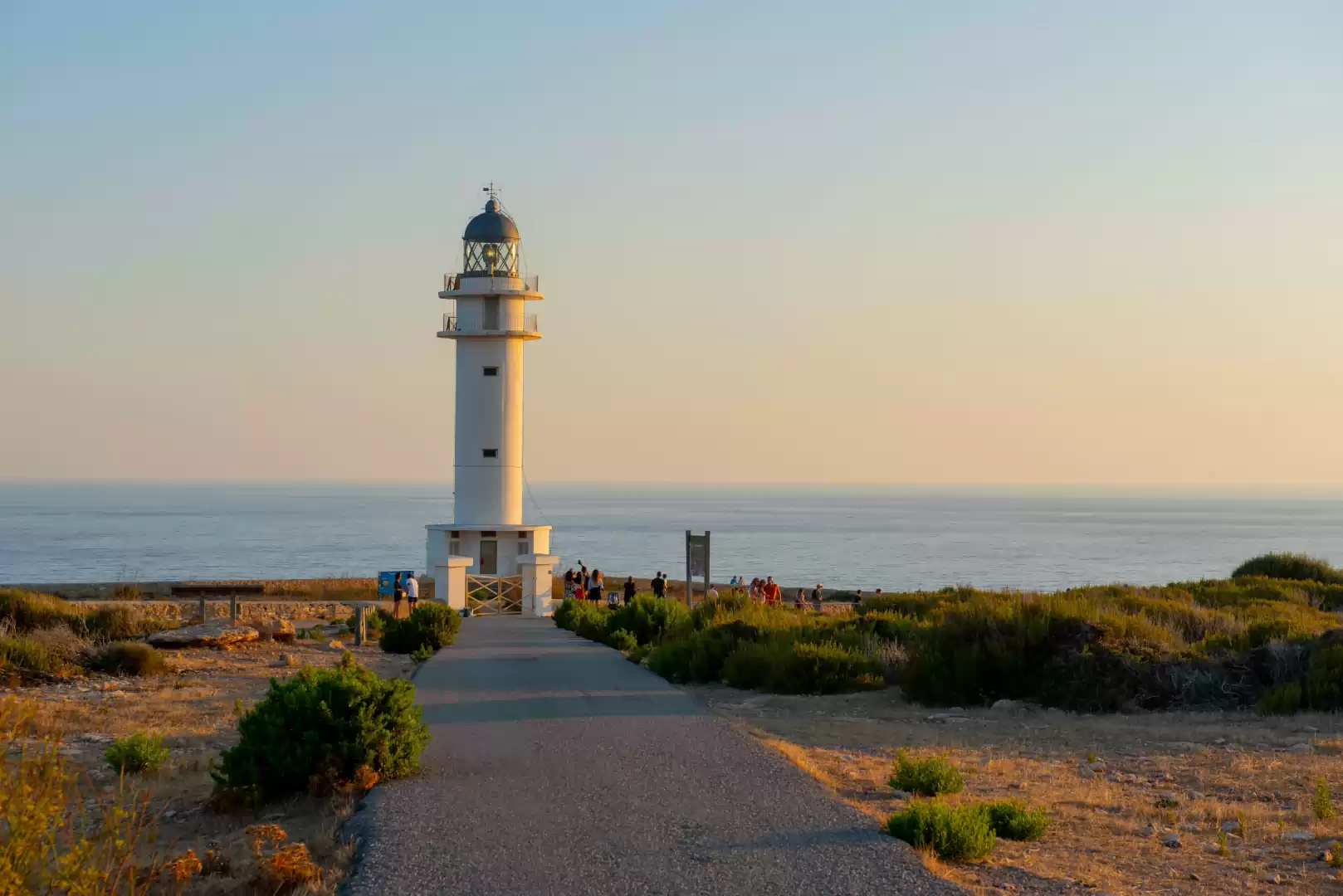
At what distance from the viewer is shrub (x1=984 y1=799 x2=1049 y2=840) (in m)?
7.84

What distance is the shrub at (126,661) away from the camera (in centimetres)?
1791

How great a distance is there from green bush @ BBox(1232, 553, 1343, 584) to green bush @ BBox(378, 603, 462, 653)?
17.1 m

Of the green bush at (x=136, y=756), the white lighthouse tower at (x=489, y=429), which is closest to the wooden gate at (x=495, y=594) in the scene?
the white lighthouse tower at (x=489, y=429)

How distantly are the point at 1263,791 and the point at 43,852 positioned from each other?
824 centimetres

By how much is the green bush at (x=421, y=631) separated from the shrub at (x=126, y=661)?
4252 mm

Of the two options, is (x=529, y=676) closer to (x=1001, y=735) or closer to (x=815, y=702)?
(x=815, y=702)

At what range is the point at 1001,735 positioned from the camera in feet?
41.8

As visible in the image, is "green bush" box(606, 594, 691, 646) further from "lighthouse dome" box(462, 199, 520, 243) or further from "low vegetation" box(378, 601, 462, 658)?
"lighthouse dome" box(462, 199, 520, 243)

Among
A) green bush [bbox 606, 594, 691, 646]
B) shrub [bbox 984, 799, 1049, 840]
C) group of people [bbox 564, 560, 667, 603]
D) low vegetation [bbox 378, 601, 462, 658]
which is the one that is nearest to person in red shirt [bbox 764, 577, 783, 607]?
group of people [bbox 564, 560, 667, 603]

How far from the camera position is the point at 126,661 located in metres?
18.0

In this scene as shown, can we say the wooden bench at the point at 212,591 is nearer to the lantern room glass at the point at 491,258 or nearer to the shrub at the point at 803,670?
the lantern room glass at the point at 491,258

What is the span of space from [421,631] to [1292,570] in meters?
19.6

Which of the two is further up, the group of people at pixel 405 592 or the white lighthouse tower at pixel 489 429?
the white lighthouse tower at pixel 489 429

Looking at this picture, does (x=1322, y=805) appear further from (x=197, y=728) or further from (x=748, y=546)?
(x=748, y=546)
